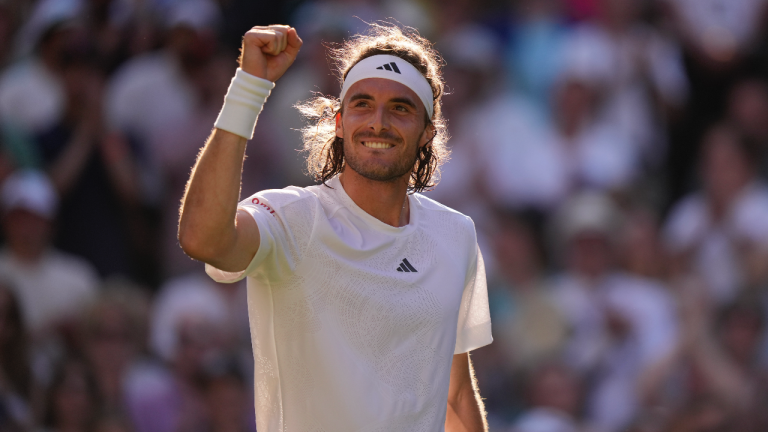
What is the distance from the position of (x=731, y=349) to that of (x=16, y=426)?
4.42 m

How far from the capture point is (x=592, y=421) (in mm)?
5938

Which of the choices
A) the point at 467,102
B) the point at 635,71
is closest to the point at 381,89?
the point at 467,102

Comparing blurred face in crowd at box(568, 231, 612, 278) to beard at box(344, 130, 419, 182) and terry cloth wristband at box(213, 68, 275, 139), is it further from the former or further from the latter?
terry cloth wristband at box(213, 68, 275, 139)

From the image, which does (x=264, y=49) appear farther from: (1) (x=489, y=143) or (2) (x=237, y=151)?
(1) (x=489, y=143)

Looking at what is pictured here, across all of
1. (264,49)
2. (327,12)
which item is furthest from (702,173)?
(264,49)

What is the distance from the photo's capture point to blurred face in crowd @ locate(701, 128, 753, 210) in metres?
6.77

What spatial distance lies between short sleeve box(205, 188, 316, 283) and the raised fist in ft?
1.17

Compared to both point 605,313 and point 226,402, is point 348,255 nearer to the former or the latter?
point 226,402

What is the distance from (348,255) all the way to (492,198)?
13.4ft

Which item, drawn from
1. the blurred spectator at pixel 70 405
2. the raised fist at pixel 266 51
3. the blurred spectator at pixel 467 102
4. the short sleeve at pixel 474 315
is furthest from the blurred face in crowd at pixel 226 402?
the raised fist at pixel 266 51

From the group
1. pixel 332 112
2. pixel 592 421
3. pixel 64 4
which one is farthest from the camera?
pixel 64 4

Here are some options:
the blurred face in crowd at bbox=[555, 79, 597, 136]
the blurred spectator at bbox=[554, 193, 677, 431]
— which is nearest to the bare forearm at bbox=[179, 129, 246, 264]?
the blurred spectator at bbox=[554, 193, 677, 431]

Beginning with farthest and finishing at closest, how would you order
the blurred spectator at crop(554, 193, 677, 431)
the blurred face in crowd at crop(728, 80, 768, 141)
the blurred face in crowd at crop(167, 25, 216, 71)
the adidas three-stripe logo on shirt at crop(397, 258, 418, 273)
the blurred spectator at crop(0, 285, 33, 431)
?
the blurred face in crowd at crop(728, 80, 768, 141) < the blurred face in crowd at crop(167, 25, 216, 71) < the blurred spectator at crop(554, 193, 677, 431) < the blurred spectator at crop(0, 285, 33, 431) < the adidas three-stripe logo on shirt at crop(397, 258, 418, 273)

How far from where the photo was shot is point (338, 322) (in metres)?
2.74
